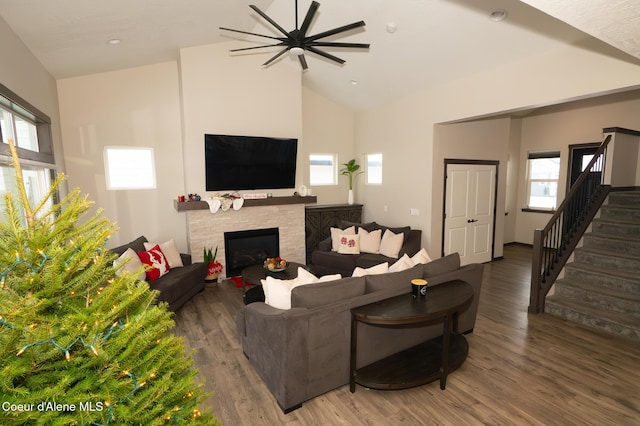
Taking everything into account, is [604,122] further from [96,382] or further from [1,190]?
[1,190]

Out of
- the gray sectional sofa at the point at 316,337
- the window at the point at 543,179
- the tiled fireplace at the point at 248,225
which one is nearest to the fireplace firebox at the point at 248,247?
the tiled fireplace at the point at 248,225

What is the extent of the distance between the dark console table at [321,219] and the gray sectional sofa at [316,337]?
395 centimetres

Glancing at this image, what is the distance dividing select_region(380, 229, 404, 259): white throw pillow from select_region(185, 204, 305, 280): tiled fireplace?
5.83 ft

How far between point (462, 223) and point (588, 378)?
3.81 meters

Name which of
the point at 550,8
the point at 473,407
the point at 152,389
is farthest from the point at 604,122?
the point at 152,389

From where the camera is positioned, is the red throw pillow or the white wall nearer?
the red throw pillow

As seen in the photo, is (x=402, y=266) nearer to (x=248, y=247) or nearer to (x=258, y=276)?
(x=258, y=276)

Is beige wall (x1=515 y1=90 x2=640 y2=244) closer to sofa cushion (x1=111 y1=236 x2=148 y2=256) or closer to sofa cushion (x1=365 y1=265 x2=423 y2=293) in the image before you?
sofa cushion (x1=365 y1=265 x2=423 y2=293)

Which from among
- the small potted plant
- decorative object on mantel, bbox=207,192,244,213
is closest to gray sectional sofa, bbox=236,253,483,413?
the small potted plant

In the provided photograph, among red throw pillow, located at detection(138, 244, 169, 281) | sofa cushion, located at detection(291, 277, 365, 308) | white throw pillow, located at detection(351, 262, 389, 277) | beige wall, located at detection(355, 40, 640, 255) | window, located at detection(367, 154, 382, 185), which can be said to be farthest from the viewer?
window, located at detection(367, 154, 382, 185)

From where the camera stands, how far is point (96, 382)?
911mm

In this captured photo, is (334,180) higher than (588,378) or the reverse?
higher

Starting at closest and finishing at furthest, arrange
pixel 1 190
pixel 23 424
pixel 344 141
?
1. pixel 23 424
2. pixel 1 190
3. pixel 344 141

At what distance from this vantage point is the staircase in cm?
383
